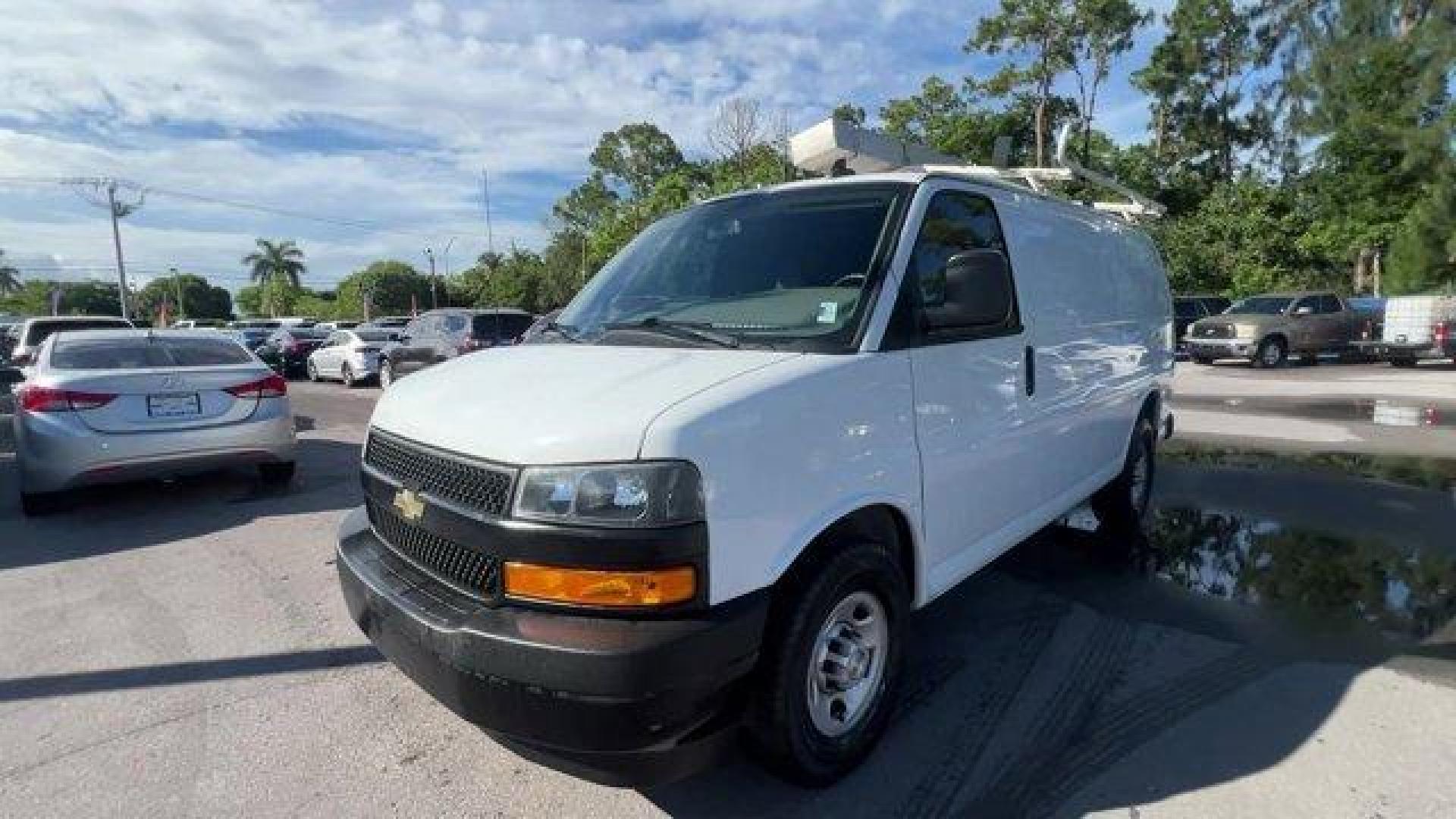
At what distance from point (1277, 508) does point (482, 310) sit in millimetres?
12468

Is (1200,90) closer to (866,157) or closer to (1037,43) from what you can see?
(1037,43)

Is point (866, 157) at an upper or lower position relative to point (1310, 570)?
upper

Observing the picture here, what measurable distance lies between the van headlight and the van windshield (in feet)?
2.72

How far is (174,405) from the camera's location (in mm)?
6438

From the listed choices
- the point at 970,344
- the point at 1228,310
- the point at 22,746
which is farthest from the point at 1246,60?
the point at 22,746

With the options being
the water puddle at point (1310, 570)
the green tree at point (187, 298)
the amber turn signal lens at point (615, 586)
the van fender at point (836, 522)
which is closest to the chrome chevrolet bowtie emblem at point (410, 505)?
the amber turn signal lens at point (615, 586)

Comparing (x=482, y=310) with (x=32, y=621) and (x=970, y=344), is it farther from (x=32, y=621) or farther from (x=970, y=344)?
(x=970, y=344)

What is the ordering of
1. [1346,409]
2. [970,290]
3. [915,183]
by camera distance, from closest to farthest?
[970,290], [915,183], [1346,409]

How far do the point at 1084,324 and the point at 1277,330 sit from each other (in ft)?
59.4

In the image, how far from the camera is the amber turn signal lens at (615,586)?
2252mm

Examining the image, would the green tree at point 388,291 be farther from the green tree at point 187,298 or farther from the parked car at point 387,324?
the parked car at point 387,324

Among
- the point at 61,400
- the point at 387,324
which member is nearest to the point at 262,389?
the point at 61,400

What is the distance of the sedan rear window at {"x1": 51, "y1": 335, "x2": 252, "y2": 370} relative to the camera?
21.4 ft

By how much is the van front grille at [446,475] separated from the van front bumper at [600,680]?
0.32 meters
